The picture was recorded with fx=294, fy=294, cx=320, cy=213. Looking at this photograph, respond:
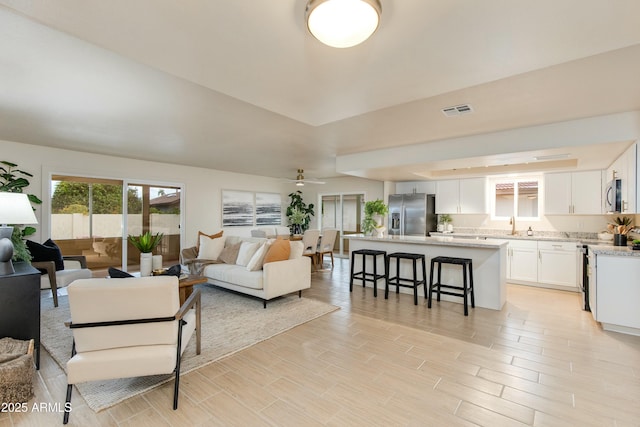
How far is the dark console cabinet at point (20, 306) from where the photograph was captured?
2432 millimetres

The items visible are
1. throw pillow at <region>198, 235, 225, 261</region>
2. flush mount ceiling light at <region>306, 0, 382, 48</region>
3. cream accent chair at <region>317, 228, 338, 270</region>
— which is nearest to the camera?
flush mount ceiling light at <region>306, 0, 382, 48</region>

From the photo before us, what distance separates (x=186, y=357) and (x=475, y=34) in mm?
3450

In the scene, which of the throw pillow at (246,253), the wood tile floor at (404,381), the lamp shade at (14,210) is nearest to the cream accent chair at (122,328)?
the wood tile floor at (404,381)

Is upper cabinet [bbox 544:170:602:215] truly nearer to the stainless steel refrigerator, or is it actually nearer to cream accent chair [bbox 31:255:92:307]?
the stainless steel refrigerator

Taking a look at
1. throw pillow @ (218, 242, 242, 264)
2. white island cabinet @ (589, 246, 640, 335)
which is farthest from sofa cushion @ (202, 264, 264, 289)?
white island cabinet @ (589, 246, 640, 335)

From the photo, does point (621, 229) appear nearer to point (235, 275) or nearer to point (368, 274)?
point (368, 274)

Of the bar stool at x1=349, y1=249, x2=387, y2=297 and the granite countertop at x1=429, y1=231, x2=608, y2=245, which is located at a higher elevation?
the granite countertop at x1=429, y1=231, x2=608, y2=245

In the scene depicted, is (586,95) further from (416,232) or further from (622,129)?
(416,232)

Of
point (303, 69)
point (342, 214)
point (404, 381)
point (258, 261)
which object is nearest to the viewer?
point (303, 69)

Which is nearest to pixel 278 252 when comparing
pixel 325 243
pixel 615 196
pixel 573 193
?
pixel 325 243

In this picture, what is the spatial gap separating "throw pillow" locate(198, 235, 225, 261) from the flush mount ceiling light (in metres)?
4.68

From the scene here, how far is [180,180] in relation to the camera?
7.32 m

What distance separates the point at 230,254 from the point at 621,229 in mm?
6100

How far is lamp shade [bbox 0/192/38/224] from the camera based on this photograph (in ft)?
8.86
